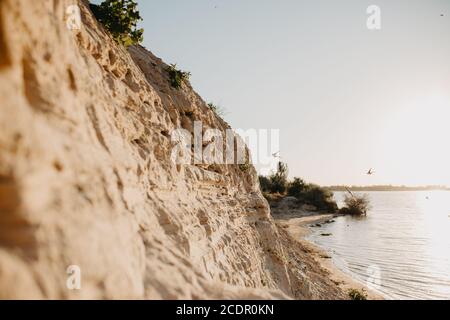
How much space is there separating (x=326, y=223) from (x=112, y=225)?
46.0 metres

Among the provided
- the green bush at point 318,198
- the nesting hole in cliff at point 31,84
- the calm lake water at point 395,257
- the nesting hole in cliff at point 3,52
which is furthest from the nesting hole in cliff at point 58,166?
the green bush at point 318,198

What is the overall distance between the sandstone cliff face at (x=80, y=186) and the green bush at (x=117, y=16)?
140 cm

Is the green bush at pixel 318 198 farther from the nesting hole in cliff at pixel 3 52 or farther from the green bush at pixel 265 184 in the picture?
the nesting hole in cliff at pixel 3 52

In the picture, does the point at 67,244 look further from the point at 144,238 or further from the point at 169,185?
the point at 169,185

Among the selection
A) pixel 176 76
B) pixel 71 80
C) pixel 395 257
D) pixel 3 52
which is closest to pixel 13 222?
pixel 3 52

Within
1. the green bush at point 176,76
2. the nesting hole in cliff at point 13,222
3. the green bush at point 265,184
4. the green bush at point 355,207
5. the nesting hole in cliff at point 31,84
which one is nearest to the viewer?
the nesting hole in cliff at point 13,222

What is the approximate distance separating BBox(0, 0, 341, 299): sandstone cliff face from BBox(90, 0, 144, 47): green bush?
1.40m

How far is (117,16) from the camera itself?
816 cm

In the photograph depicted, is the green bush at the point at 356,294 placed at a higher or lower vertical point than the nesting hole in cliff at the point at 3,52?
lower

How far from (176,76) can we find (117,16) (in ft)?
11.2

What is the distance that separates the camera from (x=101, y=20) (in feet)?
26.3

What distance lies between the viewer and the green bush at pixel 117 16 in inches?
318

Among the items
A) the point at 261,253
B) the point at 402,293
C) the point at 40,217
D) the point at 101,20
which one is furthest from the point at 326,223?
the point at 40,217

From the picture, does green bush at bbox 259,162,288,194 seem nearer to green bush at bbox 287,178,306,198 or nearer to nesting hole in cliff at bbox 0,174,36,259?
green bush at bbox 287,178,306,198
